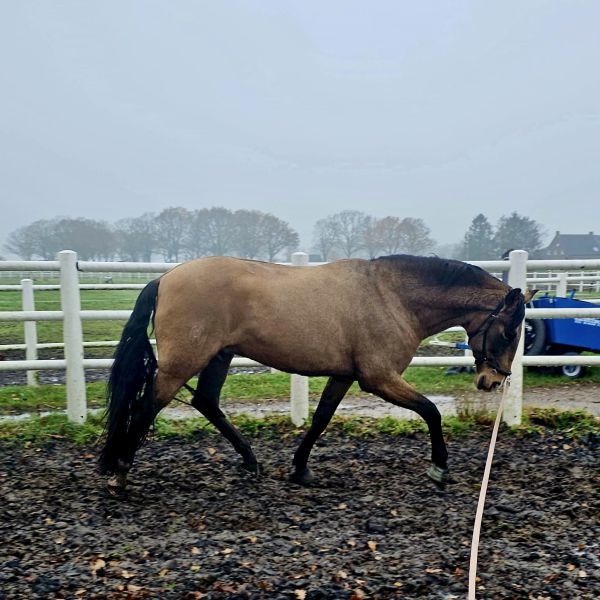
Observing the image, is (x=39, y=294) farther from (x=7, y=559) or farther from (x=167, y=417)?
(x=7, y=559)

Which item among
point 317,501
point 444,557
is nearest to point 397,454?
point 317,501

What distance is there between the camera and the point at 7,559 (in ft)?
10.3

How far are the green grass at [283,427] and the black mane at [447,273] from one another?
1.70 m

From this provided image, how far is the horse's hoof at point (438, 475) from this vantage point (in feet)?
14.0

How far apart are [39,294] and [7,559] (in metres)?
15.4

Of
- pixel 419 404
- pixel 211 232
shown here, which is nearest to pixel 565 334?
pixel 419 404

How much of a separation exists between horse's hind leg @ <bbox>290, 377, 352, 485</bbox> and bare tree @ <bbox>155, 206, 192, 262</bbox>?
159 ft

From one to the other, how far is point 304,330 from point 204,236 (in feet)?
175

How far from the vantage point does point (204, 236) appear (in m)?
56.3

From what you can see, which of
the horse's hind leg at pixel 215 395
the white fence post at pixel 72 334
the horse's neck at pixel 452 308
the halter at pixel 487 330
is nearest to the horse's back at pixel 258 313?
the horse's hind leg at pixel 215 395

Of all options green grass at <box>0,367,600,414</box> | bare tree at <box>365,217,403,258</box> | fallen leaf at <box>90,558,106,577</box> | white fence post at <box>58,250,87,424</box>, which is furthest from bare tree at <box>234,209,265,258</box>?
fallen leaf at <box>90,558,106,577</box>

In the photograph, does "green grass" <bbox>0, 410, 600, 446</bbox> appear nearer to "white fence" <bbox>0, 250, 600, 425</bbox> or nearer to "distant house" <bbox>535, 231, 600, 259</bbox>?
"white fence" <bbox>0, 250, 600, 425</bbox>

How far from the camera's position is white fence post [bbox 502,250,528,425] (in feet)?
18.7

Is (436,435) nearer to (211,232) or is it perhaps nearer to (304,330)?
(304,330)
